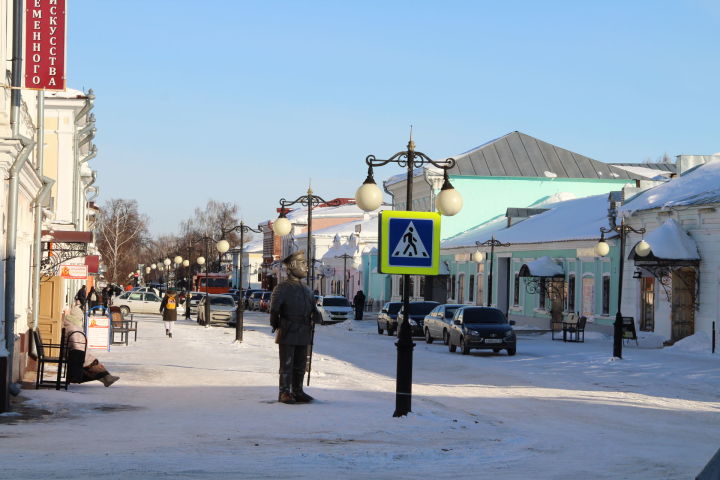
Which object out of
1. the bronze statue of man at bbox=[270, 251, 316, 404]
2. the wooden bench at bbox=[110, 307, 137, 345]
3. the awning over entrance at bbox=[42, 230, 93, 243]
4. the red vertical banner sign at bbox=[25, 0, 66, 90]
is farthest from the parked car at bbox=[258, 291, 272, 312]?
the bronze statue of man at bbox=[270, 251, 316, 404]

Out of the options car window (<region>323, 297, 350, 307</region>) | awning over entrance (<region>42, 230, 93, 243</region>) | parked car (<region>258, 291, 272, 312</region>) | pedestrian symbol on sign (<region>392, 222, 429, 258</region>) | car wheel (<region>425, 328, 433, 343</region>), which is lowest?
parked car (<region>258, 291, 272, 312</region>)

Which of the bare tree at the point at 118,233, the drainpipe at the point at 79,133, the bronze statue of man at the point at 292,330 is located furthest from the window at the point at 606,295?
the bare tree at the point at 118,233

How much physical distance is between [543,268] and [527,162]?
25.6m

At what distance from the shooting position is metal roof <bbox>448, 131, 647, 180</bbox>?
71250 millimetres

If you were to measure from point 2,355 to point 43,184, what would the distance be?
784 cm

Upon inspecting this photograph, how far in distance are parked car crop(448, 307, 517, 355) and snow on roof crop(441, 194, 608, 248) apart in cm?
1242

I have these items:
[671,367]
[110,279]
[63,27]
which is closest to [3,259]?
[63,27]

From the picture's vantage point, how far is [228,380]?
66.7 feet

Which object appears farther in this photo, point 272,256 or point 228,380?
point 272,256

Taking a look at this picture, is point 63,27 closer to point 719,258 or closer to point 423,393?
point 423,393

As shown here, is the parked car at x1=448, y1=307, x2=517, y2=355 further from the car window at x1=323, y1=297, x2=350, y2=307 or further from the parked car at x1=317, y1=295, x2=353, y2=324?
the car window at x1=323, y1=297, x2=350, y2=307

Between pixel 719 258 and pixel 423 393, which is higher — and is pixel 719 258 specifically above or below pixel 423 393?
above

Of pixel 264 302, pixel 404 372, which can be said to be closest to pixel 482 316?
pixel 404 372

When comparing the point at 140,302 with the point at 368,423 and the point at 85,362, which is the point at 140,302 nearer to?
the point at 85,362
